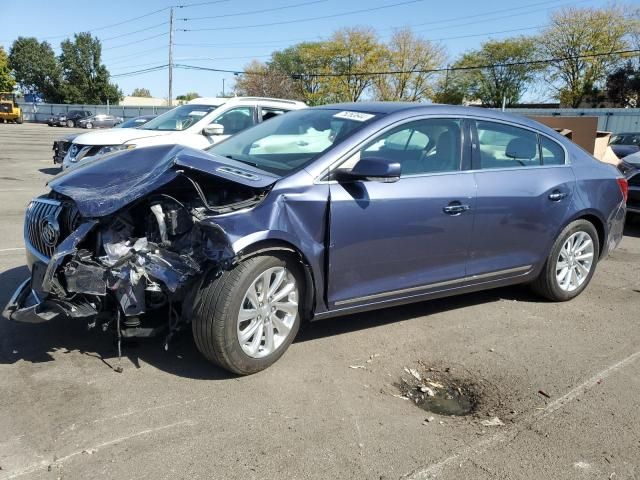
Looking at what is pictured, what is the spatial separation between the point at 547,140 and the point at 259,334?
10.7ft

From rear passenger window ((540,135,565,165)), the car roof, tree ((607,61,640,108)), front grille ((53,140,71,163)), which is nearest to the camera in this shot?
the car roof

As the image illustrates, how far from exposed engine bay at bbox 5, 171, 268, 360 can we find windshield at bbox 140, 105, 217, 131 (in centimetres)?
649

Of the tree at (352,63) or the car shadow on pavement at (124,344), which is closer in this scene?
the car shadow on pavement at (124,344)

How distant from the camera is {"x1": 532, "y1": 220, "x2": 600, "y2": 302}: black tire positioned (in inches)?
203

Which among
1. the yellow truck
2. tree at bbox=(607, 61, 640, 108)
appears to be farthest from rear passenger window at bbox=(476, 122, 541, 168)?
tree at bbox=(607, 61, 640, 108)

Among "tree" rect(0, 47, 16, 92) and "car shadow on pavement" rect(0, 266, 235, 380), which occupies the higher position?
"tree" rect(0, 47, 16, 92)

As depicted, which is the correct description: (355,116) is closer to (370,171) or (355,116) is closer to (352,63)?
(370,171)

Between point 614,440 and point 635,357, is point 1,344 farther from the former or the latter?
point 635,357

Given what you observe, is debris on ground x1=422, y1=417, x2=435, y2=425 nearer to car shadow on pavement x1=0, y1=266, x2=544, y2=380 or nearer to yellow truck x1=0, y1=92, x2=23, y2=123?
car shadow on pavement x1=0, y1=266, x2=544, y2=380

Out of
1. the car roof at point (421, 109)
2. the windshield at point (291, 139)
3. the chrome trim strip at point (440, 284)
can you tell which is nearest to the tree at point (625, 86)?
the car roof at point (421, 109)

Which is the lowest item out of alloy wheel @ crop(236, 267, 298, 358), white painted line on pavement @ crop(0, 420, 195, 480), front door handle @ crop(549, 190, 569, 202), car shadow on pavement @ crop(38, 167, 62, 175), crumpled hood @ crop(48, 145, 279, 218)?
white painted line on pavement @ crop(0, 420, 195, 480)

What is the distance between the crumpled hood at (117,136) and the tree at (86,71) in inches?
3014

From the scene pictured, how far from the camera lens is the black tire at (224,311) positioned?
3.37 m

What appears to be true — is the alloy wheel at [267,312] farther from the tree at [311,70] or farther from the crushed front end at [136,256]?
the tree at [311,70]
